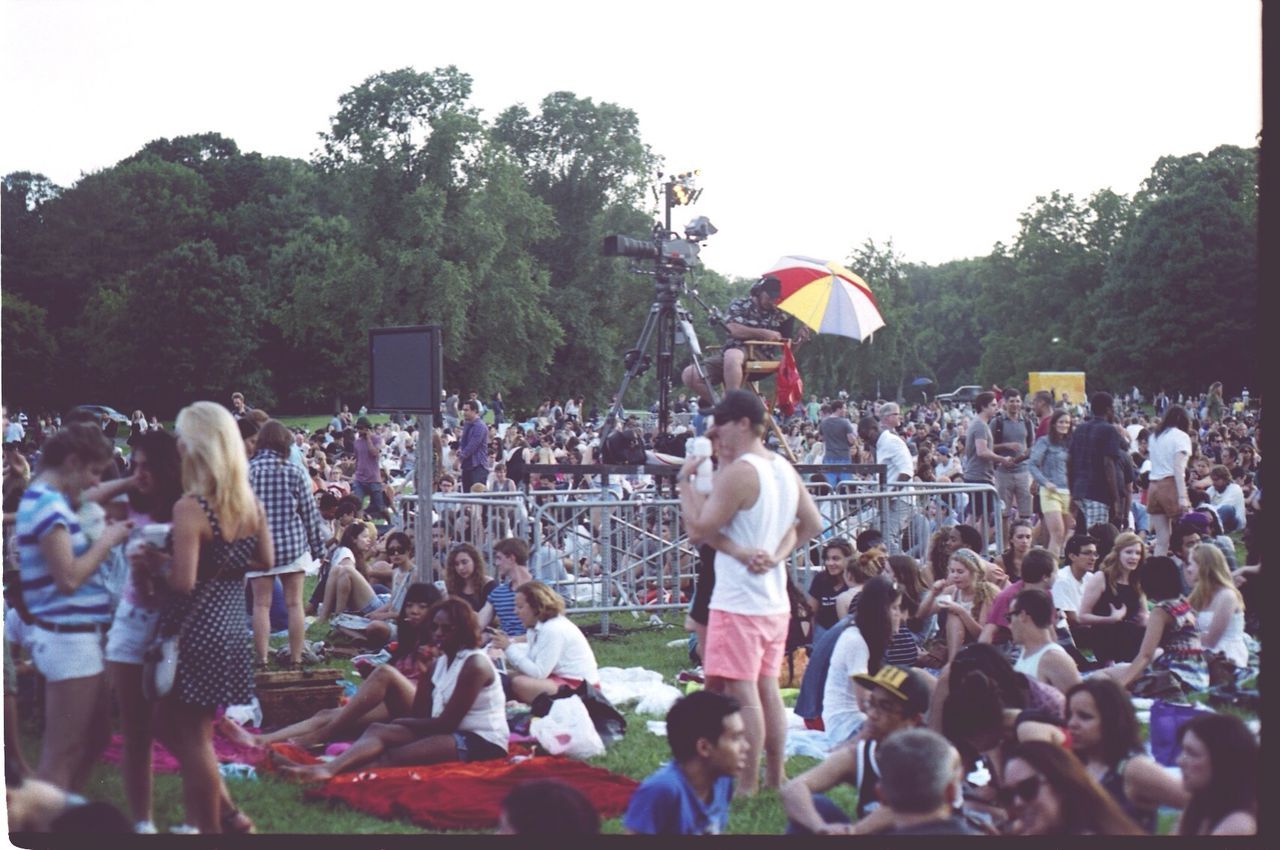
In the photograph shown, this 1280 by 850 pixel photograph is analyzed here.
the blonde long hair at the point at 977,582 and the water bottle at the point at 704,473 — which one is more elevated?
the water bottle at the point at 704,473

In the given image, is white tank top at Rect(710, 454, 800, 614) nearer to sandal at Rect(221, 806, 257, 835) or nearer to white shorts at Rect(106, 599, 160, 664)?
sandal at Rect(221, 806, 257, 835)

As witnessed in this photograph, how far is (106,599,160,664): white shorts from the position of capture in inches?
193

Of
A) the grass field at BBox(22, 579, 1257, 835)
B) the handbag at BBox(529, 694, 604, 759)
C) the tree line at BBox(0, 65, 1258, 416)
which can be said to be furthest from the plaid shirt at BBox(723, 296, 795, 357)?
the tree line at BBox(0, 65, 1258, 416)

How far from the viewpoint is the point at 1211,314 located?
38625 millimetres

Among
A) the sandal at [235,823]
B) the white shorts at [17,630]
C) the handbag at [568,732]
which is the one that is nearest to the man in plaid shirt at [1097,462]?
the handbag at [568,732]

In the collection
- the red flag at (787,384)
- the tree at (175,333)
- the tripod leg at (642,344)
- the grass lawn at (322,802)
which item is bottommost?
the grass lawn at (322,802)

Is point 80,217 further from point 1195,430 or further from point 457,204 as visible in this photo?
point 457,204

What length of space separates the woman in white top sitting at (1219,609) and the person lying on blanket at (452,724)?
3970mm

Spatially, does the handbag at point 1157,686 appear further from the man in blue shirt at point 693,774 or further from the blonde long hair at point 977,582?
the man in blue shirt at point 693,774

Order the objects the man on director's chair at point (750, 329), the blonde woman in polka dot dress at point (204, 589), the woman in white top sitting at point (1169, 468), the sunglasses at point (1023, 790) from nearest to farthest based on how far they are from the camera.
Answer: the sunglasses at point (1023, 790), the blonde woman in polka dot dress at point (204, 589), the man on director's chair at point (750, 329), the woman in white top sitting at point (1169, 468)

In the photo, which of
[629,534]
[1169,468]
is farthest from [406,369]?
[1169,468]

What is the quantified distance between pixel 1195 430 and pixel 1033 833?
2248 cm

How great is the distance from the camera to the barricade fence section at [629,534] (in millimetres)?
10523

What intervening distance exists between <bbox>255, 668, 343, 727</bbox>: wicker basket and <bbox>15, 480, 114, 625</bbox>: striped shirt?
2.66 m
